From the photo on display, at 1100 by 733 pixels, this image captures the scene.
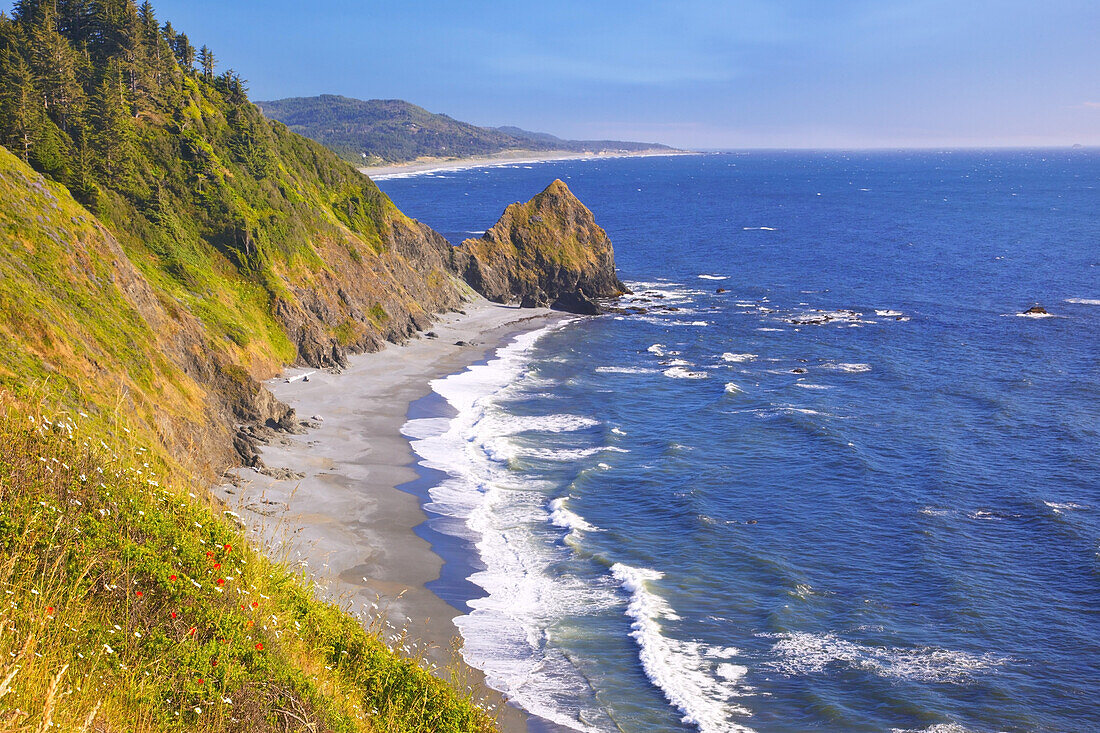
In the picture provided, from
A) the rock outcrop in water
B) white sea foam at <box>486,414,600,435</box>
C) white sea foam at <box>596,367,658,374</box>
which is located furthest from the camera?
the rock outcrop in water

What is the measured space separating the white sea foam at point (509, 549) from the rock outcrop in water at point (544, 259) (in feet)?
102

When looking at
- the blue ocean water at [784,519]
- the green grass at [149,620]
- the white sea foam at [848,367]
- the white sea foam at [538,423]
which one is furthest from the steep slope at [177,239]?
the white sea foam at [848,367]

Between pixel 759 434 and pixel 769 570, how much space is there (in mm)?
16654

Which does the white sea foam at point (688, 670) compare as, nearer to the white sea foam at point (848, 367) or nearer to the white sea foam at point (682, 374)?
the white sea foam at point (682, 374)

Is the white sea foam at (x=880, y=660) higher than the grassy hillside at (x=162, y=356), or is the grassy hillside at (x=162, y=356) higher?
the grassy hillside at (x=162, y=356)

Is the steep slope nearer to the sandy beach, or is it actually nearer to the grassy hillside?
the grassy hillside

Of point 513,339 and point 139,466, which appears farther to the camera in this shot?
point 513,339

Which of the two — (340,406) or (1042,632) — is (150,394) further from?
(1042,632)

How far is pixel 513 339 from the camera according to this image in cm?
7081

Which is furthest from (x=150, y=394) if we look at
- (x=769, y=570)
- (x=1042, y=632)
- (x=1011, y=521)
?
(x=1011, y=521)

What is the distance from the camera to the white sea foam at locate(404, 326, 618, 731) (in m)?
23.6

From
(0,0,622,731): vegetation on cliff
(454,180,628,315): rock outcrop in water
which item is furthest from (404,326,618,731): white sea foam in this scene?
(454,180,628,315): rock outcrop in water

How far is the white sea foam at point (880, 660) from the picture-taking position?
24422 millimetres

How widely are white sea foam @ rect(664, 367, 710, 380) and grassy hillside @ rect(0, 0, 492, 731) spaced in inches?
889
